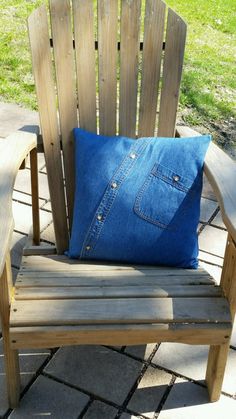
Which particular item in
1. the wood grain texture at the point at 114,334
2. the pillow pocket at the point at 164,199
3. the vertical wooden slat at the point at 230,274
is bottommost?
the wood grain texture at the point at 114,334

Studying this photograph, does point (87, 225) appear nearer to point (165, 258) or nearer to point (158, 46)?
point (165, 258)

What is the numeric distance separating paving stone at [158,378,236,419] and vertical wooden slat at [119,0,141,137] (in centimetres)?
98

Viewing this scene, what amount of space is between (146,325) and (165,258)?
0.35 m

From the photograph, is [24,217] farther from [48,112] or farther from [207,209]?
[207,209]

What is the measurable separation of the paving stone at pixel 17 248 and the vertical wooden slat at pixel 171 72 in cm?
82

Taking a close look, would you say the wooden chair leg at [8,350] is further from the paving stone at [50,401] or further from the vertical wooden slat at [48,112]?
the vertical wooden slat at [48,112]

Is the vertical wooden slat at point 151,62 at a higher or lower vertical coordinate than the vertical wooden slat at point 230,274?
higher

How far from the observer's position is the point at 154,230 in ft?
Answer: 6.44

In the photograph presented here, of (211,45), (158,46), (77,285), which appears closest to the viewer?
(77,285)

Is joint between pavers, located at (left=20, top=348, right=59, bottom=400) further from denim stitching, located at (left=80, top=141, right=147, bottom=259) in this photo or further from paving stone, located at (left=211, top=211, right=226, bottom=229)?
paving stone, located at (left=211, top=211, right=226, bottom=229)

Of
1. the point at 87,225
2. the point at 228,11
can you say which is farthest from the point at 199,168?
the point at 228,11

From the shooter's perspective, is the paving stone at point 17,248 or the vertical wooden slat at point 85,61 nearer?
the vertical wooden slat at point 85,61

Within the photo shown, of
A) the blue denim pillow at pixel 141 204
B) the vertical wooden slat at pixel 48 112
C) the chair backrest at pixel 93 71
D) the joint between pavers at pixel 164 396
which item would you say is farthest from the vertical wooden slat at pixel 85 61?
the joint between pavers at pixel 164 396

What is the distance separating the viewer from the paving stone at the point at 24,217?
8.91 ft
